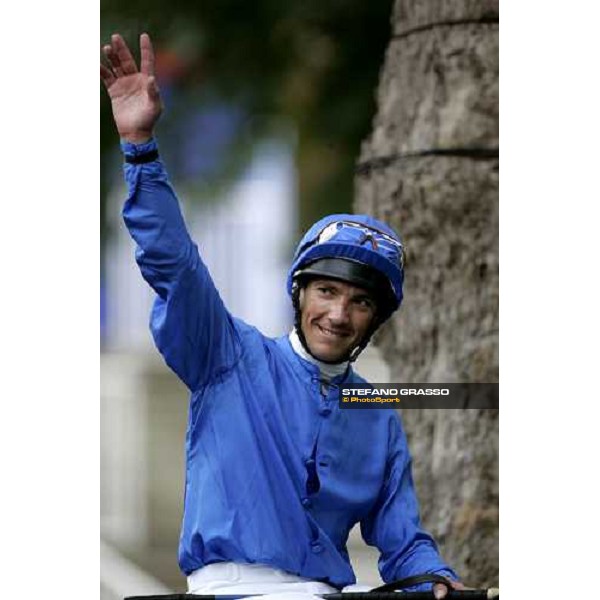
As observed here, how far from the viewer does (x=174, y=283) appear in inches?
142

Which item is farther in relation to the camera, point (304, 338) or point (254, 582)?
point (304, 338)

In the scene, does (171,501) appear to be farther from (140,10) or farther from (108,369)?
(140,10)

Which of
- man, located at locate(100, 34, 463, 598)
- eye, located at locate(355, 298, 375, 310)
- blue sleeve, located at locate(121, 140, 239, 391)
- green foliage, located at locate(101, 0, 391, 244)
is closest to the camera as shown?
blue sleeve, located at locate(121, 140, 239, 391)

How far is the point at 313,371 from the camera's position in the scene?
3.78 meters

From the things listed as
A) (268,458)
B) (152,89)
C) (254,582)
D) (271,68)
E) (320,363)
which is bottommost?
(254,582)

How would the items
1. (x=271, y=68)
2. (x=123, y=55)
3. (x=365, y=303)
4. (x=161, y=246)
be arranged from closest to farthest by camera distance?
(x=161, y=246), (x=123, y=55), (x=365, y=303), (x=271, y=68)

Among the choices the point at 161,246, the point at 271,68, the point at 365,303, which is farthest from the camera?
the point at 271,68

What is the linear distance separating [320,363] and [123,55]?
93 centimetres

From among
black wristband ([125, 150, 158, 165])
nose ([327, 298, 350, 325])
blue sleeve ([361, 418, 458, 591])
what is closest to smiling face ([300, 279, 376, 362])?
nose ([327, 298, 350, 325])

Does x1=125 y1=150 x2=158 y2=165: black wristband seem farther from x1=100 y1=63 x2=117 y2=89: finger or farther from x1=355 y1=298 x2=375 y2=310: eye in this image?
x1=355 y1=298 x2=375 y2=310: eye

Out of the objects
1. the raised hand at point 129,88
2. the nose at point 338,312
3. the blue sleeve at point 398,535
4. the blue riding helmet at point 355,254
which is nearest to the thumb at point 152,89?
the raised hand at point 129,88

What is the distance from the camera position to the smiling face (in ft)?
12.3

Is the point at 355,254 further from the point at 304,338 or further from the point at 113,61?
the point at 113,61

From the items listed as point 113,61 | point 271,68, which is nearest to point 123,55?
point 113,61
